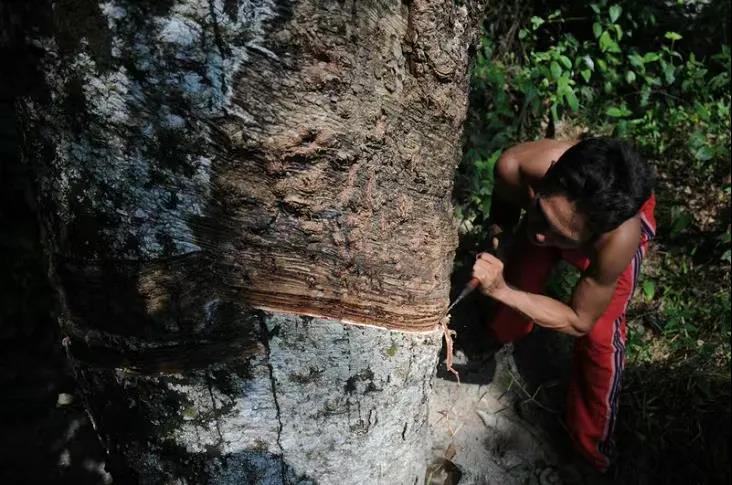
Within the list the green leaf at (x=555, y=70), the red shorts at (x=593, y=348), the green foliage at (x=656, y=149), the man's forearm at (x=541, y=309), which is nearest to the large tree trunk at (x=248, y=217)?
the man's forearm at (x=541, y=309)

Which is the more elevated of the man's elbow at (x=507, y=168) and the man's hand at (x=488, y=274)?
the man's elbow at (x=507, y=168)

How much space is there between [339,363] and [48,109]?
61cm

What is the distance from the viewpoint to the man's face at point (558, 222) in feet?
6.09

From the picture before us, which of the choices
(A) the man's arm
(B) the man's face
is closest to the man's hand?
(A) the man's arm

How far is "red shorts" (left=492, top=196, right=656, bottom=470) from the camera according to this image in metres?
2.29

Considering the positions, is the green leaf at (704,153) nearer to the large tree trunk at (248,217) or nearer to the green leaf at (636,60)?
the green leaf at (636,60)

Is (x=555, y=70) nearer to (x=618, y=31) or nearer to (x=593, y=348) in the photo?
(x=618, y=31)

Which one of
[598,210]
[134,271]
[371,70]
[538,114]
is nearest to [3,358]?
[134,271]

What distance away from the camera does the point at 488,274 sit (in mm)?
1858

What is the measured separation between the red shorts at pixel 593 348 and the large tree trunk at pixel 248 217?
1.48 m

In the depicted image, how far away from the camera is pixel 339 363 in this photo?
955 mm

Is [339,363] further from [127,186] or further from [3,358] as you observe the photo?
[3,358]

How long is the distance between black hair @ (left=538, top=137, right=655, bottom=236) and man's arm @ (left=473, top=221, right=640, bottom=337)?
0.11 m

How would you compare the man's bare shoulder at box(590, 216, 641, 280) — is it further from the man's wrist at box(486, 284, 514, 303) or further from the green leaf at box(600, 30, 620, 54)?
the green leaf at box(600, 30, 620, 54)
